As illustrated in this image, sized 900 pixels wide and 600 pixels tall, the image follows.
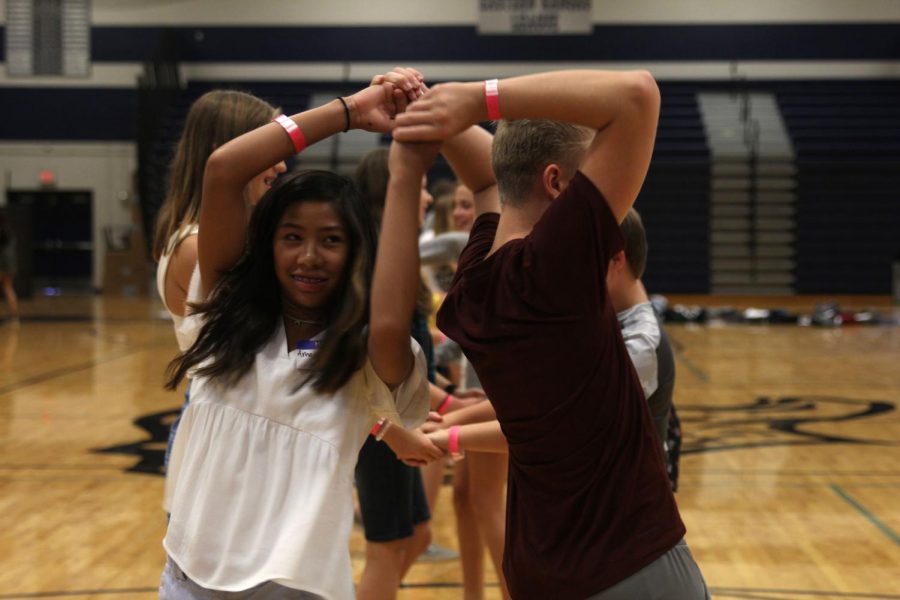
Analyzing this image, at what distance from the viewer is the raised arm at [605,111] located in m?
1.41

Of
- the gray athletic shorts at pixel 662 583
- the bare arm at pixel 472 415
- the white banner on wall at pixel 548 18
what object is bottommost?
the gray athletic shorts at pixel 662 583

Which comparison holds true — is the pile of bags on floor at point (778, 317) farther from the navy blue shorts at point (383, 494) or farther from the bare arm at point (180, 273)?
the bare arm at point (180, 273)

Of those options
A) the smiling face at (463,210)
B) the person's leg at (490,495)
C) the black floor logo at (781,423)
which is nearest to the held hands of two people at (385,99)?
the person's leg at (490,495)

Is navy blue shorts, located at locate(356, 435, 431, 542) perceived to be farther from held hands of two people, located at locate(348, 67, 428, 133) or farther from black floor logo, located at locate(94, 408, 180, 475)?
black floor logo, located at locate(94, 408, 180, 475)

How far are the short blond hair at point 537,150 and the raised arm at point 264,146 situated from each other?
0.75 ft

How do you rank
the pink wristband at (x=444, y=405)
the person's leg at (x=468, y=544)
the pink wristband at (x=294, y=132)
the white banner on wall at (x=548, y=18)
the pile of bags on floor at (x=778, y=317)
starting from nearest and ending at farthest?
the pink wristband at (x=294, y=132) < the pink wristband at (x=444, y=405) < the person's leg at (x=468, y=544) < the pile of bags on floor at (x=778, y=317) < the white banner on wall at (x=548, y=18)

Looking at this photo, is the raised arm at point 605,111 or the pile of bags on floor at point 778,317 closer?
the raised arm at point 605,111

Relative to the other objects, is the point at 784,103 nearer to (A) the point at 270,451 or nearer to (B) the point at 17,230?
(B) the point at 17,230

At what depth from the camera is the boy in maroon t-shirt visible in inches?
55.5

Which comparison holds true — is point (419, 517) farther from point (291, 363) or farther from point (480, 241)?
point (480, 241)

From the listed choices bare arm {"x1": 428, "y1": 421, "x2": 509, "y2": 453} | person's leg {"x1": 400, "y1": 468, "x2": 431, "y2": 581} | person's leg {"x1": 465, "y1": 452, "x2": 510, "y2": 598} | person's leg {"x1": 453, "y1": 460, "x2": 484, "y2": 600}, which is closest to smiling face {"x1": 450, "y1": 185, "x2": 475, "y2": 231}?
person's leg {"x1": 453, "y1": 460, "x2": 484, "y2": 600}

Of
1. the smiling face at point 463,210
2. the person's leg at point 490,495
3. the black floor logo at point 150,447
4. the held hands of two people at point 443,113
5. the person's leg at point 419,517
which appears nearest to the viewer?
the held hands of two people at point 443,113

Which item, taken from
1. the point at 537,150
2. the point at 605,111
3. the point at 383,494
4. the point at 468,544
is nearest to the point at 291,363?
the point at 537,150

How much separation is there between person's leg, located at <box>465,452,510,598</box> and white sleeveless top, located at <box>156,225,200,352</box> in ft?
3.79
